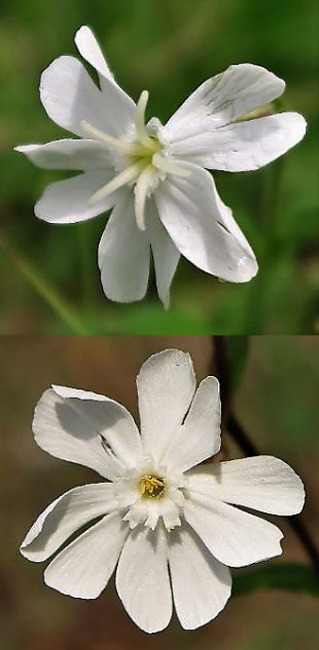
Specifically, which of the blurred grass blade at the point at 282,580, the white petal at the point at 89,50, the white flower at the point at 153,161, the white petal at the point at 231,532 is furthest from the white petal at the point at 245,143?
the blurred grass blade at the point at 282,580

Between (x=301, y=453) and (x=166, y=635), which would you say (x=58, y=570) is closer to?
(x=301, y=453)

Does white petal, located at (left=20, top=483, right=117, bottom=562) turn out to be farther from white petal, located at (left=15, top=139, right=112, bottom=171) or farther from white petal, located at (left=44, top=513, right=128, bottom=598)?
white petal, located at (left=15, top=139, right=112, bottom=171)

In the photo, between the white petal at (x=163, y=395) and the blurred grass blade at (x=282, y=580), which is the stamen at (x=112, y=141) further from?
the blurred grass blade at (x=282, y=580)

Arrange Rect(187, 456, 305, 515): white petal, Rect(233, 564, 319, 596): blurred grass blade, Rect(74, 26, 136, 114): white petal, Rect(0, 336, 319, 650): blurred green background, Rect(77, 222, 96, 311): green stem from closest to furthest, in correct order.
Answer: Rect(187, 456, 305, 515): white petal < Rect(74, 26, 136, 114): white petal < Rect(233, 564, 319, 596): blurred grass blade < Rect(77, 222, 96, 311): green stem < Rect(0, 336, 319, 650): blurred green background

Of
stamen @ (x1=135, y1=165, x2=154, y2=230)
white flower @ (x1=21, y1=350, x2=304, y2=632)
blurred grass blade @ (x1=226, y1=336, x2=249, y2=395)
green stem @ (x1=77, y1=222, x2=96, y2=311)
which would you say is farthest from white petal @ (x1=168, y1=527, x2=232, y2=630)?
green stem @ (x1=77, y1=222, x2=96, y2=311)

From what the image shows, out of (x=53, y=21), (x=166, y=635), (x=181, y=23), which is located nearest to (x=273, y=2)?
(x=181, y=23)

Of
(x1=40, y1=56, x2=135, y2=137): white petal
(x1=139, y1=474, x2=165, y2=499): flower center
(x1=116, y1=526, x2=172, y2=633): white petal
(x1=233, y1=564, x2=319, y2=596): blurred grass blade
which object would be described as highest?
(x1=40, y1=56, x2=135, y2=137): white petal

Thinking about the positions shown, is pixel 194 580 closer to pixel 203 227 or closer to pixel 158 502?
pixel 158 502
